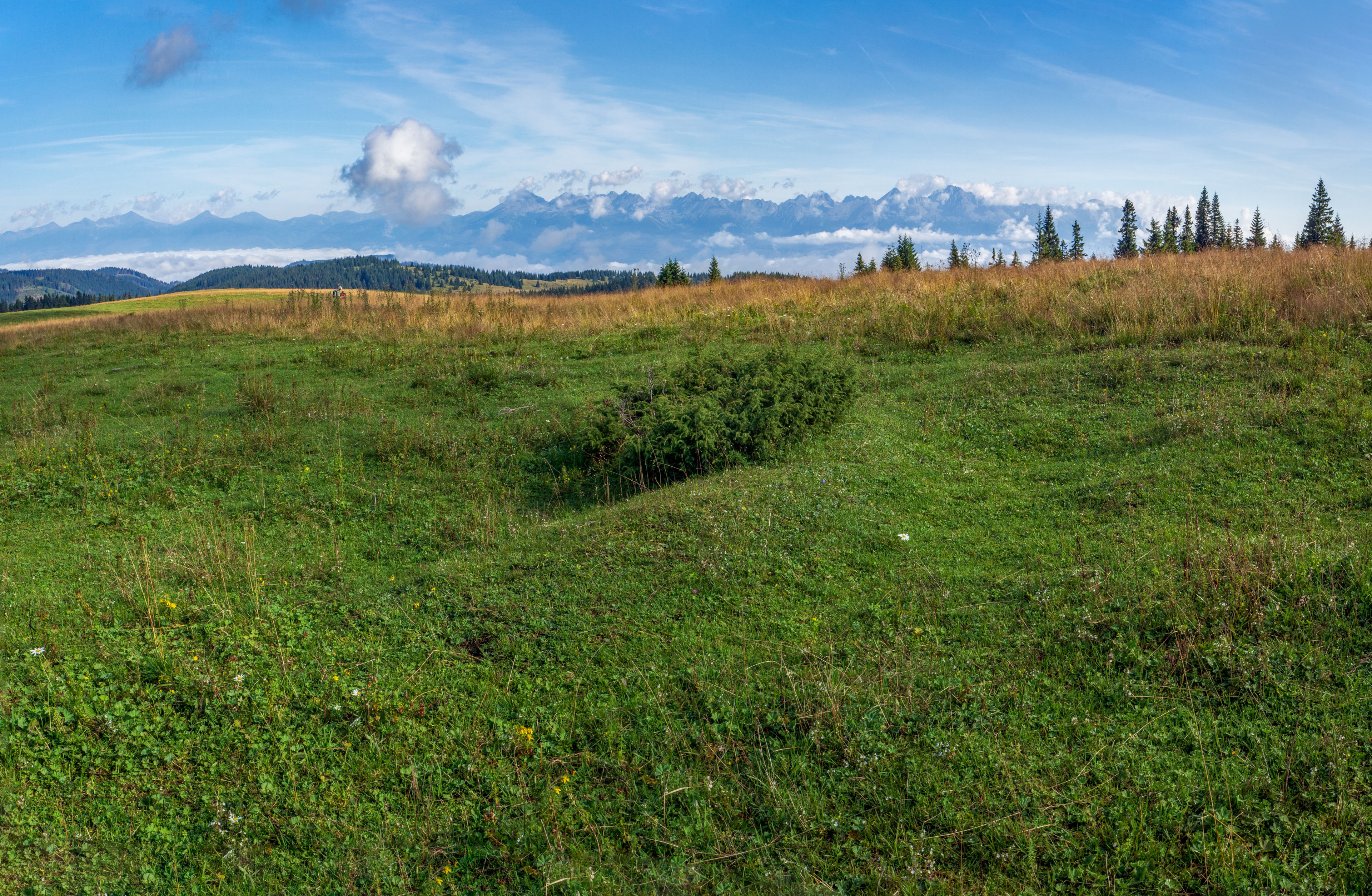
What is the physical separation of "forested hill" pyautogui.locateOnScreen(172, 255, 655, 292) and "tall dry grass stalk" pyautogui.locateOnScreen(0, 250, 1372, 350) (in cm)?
13355

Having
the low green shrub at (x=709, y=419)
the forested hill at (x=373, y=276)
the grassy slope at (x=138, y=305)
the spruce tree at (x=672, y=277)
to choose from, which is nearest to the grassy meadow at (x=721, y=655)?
the low green shrub at (x=709, y=419)

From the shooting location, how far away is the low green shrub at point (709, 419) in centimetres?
892

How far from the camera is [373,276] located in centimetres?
17588

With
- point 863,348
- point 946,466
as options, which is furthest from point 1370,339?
point 863,348

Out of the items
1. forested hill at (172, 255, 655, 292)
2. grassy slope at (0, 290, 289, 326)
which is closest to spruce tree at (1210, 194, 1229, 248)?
grassy slope at (0, 290, 289, 326)

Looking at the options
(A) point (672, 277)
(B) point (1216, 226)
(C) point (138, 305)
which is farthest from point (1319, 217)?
(C) point (138, 305)

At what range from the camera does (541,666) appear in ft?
16.3

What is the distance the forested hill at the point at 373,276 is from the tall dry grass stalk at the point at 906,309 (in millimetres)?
133555

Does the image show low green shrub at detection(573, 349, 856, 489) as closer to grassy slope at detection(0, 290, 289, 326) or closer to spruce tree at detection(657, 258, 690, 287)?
spruce tree at detection(657, 258, 690, 287)

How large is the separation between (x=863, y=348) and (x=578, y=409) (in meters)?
6.56

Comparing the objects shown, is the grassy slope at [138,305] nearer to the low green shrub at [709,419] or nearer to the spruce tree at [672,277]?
the spruce tree at [672,277]

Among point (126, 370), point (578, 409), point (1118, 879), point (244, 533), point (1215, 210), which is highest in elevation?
point (1215, 210)

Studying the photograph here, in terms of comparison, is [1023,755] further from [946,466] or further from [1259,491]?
[946,466]

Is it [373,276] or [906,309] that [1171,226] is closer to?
[906,309]
